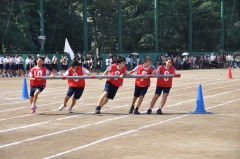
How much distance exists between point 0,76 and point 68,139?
31.3 metres

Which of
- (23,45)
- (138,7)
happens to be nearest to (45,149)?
(23,45)

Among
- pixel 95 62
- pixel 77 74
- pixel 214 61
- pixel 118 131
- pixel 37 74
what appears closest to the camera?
pixel 118 131

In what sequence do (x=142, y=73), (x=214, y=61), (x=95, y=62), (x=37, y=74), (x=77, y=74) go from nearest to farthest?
(x=142, y=73) < (x=77, y=74) < (x=37, y=74) < (x=95, y=62) < (x=214, y=61)

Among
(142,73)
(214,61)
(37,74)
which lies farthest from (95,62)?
(142,73)

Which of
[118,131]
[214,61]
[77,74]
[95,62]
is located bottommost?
[118,131]

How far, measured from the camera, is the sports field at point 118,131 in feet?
35.3

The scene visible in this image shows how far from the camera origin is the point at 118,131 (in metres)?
13.5

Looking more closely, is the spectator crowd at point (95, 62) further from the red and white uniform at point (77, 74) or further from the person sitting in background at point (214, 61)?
the red and white uniform at point (77, 74)

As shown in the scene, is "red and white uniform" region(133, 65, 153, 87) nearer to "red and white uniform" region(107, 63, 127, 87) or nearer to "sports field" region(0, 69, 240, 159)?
"red and white uniform" region(107, 63, 127, 87)

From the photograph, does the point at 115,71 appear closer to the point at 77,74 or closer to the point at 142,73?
the point at 142,73

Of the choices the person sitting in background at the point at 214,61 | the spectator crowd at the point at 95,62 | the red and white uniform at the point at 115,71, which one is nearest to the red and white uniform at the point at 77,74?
the red and white uniform at the point at 115,71

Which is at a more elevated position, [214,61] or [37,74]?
[37,74]

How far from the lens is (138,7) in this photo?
2876 inches

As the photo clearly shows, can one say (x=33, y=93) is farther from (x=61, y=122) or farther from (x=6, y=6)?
(x=6, y=6)
